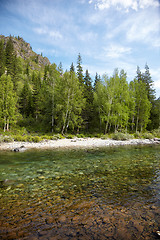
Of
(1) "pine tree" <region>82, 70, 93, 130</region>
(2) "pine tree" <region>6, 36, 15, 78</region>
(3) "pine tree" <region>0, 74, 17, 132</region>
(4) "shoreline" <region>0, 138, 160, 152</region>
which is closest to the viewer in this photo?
(4) "shoreline" <region>0, 138, 160, 152</region>

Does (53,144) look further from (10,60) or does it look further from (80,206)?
(10,60)

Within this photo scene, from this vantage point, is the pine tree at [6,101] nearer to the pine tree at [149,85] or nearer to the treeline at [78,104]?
the treeline at [78,104]

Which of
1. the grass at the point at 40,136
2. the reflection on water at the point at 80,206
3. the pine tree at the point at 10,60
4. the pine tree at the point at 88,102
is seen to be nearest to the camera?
the reflection on water at the point at 80,206

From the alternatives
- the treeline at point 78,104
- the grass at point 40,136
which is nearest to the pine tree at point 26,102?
the treeline at point 78,104

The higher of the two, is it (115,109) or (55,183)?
(115,109)

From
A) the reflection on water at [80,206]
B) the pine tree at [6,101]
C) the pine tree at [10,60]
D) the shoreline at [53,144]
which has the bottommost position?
the shoreline at [53,144]

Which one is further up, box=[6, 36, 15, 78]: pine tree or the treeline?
box=[6, 36, 15, 78]: pine tree

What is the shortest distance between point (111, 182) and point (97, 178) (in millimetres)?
720

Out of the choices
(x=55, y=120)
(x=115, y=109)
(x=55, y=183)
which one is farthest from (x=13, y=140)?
(x=115, y=109)

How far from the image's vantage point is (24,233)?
8.75 feet

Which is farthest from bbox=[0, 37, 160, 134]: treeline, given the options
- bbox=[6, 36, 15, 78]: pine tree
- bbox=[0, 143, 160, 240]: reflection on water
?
bbox=[0, 143, 160, 240]: reflection on water

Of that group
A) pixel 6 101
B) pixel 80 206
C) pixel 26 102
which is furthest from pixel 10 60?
pixel 80 206

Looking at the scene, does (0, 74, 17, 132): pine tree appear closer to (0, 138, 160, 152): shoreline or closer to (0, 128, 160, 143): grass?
(0, 128, 160, 143): grass

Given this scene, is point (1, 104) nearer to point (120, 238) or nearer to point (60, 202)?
point (60, 202)
